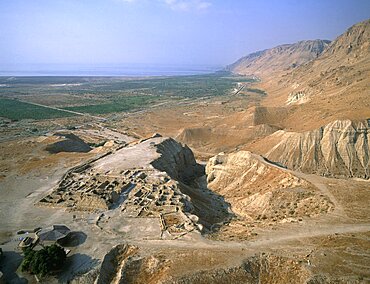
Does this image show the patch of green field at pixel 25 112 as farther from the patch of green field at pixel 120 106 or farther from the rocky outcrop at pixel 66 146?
the rocky outcrop at pixel 66 146

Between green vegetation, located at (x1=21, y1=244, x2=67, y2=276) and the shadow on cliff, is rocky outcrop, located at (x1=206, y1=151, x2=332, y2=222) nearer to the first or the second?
the shadow on cliff

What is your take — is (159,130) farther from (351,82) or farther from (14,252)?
(14,252)

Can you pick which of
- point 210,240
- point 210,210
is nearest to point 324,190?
point 210,210

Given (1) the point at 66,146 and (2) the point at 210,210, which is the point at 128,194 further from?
(1) the point at 66,146

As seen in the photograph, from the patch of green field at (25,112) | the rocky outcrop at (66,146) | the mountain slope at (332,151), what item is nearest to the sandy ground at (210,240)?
the mountain slope at (332,151)

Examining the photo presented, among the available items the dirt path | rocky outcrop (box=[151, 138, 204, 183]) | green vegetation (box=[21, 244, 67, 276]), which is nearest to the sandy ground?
the dirt path

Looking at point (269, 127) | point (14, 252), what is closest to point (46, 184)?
point (14, 252)
